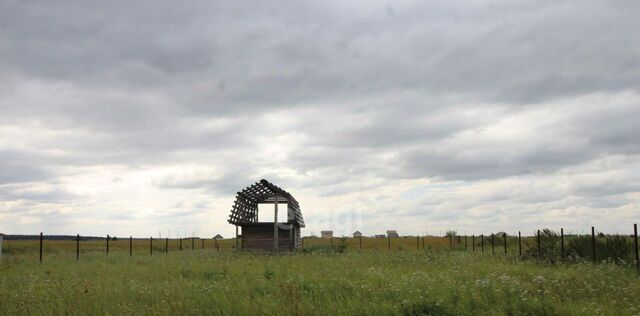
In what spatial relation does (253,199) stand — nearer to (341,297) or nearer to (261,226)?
(261,226)

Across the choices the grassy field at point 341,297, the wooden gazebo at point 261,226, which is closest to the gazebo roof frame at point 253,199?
the wooden gazebo at point 261,226

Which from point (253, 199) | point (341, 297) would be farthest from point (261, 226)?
point (341, 297)

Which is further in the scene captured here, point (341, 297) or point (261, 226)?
point (261, 226)

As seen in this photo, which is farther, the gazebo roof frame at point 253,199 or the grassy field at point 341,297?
the gazebo roof frame at point 253,199

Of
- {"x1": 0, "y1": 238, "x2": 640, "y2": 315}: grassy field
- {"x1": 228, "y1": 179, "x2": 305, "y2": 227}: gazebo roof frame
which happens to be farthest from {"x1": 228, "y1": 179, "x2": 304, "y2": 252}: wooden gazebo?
{"x1": 0, "y1": 238, "x2": 640, "y2": 315}: grassy field

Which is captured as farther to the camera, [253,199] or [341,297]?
[253,199]

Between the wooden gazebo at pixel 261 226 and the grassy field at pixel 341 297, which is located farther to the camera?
the wooden gazebo at pixel 261 226

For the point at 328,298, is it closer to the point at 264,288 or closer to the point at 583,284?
the point at 264,288

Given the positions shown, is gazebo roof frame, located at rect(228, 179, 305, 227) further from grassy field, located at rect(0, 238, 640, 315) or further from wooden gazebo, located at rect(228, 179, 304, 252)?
A: grassy field, located at rect(0, 238, 640, 315)

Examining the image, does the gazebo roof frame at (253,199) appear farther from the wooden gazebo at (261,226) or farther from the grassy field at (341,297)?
the grassy field at (341,297)

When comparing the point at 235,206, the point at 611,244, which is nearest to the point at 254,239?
the point at 235,206

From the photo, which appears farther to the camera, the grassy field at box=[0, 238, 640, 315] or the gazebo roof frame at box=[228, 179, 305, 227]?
the gazebo roof frame at box=[228, 179, 305, 227]

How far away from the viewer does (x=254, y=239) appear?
129 feet

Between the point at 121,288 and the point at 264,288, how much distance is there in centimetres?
391
